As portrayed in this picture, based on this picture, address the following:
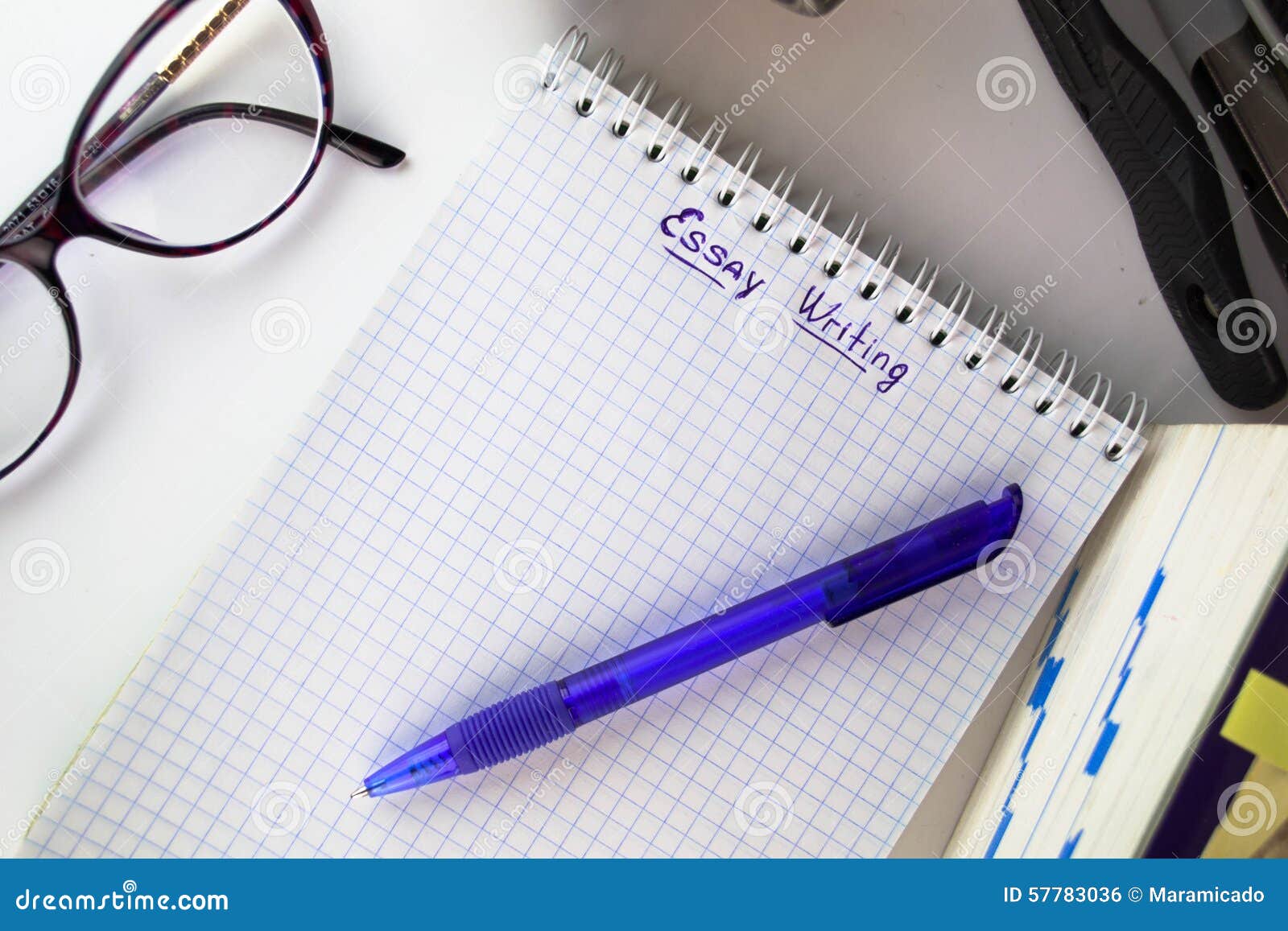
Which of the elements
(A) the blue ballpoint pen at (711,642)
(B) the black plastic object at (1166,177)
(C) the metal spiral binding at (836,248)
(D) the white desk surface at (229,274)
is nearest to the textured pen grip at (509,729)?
(A) the blue ballpoint pen at (711,642)

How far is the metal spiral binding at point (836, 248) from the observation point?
0.70 meters

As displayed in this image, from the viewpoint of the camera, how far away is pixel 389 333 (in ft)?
2.30

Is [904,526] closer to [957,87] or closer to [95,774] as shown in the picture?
[957,87]

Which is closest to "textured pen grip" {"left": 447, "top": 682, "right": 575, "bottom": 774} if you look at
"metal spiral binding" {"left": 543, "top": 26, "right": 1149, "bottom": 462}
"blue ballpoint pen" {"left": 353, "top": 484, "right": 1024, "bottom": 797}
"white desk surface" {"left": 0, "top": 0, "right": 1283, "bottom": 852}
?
"blue ballpoint pen" {"left": 353, "top": 484, "right": 1024, "bottom": 797}

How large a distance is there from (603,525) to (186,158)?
435 millimetres

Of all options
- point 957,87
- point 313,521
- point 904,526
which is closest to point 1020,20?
point 957,87

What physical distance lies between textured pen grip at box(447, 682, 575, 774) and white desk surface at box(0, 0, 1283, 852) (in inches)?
10.3

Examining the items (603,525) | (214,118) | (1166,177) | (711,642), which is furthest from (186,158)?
(1166,177)

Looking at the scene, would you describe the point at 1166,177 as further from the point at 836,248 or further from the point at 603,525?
the point at 603,525

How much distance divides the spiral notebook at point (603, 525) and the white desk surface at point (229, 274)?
0.18 feet

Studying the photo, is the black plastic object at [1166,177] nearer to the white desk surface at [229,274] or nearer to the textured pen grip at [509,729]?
the white desk surface at [229,274]

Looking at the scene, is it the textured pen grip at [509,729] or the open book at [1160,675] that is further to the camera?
the textured pen grip at [509,729]

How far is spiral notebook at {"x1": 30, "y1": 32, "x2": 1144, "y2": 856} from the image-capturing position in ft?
2.29

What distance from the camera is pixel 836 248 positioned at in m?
0.71
